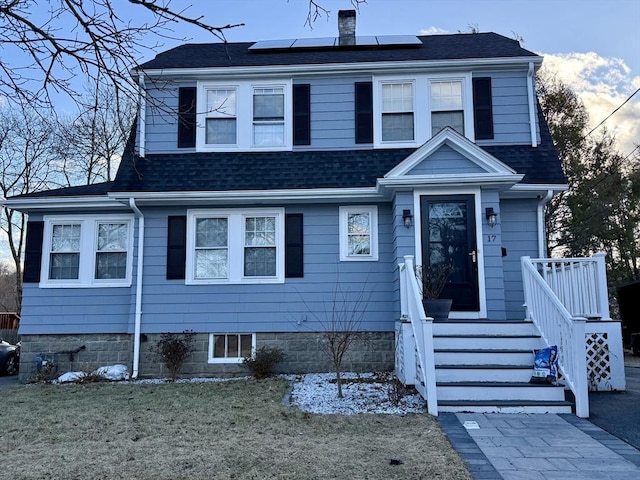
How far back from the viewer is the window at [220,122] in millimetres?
9273

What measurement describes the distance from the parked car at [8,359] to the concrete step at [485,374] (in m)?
9.27

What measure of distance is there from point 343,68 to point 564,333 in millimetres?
5832

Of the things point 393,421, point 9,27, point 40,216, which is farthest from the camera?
point 40,216

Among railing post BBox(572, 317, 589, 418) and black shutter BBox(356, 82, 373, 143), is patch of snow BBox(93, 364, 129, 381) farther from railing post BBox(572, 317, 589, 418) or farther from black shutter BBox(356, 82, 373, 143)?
railing post BBox(572, 317, 589, 418)

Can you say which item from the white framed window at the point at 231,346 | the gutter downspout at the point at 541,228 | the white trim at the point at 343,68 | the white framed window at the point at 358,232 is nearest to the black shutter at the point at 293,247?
the white framed window at the point at 358,232

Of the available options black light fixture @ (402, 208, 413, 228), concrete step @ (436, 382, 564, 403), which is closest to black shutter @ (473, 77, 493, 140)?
black light fixture @ (402, 208, 413, 228)

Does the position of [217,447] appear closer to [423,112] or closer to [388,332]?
[388,332]

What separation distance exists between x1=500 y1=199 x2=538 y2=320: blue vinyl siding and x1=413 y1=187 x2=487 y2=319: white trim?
2.67 ft

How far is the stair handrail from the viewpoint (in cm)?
532

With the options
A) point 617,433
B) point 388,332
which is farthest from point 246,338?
point 617,433

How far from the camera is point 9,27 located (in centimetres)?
383

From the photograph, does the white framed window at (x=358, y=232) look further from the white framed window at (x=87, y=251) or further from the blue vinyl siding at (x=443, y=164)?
the white framed window at (x=87, y=251)

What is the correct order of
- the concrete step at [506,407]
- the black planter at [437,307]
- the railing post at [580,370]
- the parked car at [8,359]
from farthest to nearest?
1. the parked car at [8,359]
2. the black planter at [437,307]
3. the concrete step at [506,407]
4. the railing post at [580,370]

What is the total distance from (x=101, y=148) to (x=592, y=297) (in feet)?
58.8
